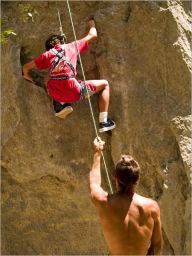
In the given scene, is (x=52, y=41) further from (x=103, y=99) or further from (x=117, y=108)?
(x=117, y=108)

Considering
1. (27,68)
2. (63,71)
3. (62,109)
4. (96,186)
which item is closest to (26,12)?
(27,68)

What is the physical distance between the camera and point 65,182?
5.36 metres

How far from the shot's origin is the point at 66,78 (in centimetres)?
454

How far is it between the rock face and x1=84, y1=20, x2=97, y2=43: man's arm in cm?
14

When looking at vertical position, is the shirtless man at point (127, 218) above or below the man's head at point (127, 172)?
below

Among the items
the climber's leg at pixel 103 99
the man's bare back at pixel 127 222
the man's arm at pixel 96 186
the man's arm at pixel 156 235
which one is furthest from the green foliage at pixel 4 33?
the man's arm at pixel 156 235

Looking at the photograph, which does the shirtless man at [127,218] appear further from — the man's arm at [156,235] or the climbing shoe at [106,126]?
the climbing shoe at [106,126]

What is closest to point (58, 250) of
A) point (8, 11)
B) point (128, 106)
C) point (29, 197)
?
point (29, 197)

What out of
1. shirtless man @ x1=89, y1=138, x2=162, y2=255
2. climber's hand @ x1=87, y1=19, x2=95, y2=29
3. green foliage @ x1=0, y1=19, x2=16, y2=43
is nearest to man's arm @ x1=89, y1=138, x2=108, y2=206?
shirtless man @ x1=89, y1=138, x2=162, y2=255

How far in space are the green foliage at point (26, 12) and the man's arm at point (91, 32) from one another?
2.06ft

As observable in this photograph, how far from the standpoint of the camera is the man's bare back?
3340 mm

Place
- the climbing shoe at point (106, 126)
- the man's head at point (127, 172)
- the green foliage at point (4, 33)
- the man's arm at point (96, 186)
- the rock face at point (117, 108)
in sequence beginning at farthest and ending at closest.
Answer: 1. the rock face at point (117, 108)
2. the climbing shoe at point (106, 126)
3. the green foliage at point (4, 33)
4. the man's arm at point (96, 186)
5. the man's head at point (127, 172)

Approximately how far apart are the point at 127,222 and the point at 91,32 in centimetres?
225

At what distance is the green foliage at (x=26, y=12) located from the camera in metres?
4.86
